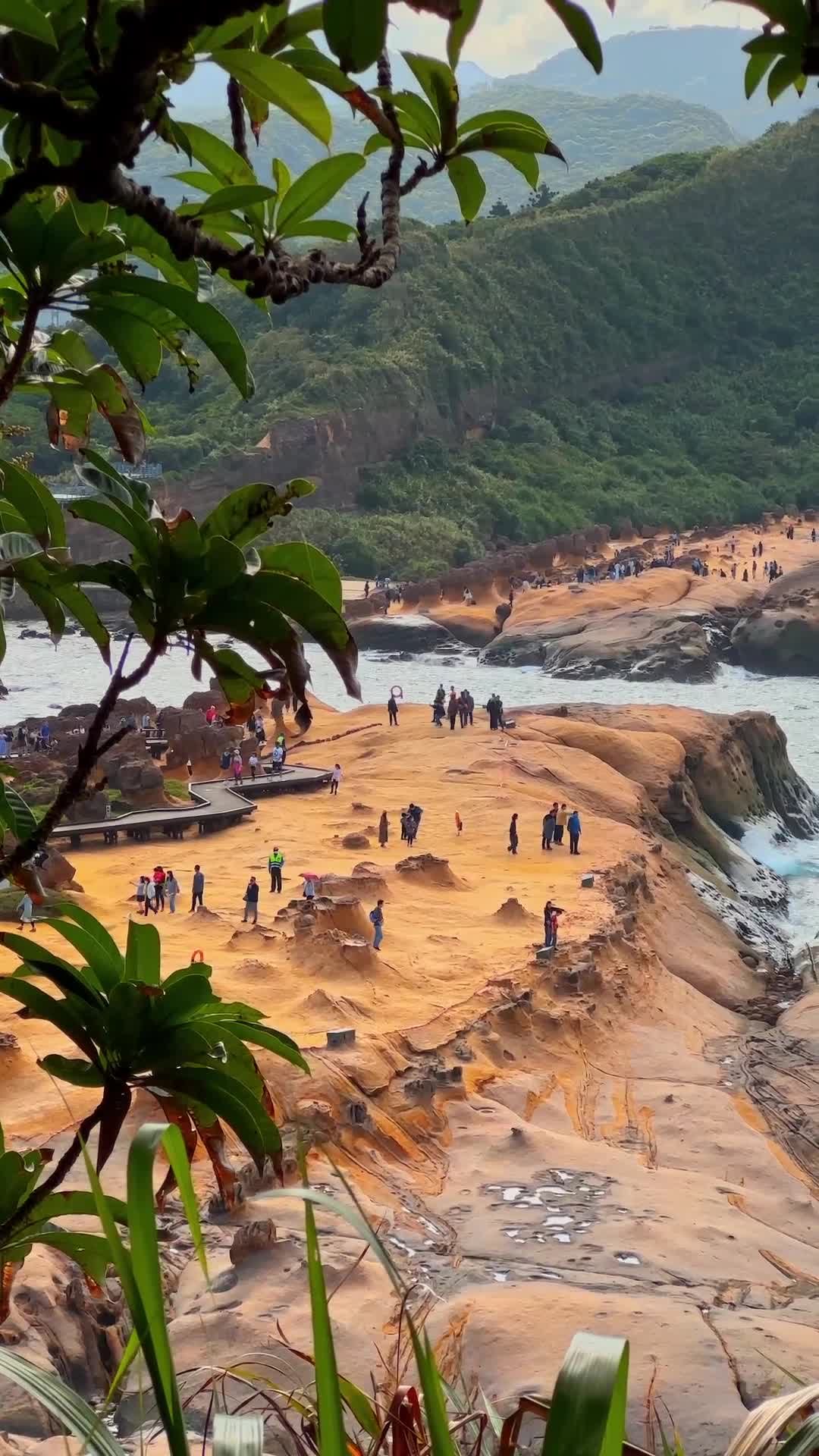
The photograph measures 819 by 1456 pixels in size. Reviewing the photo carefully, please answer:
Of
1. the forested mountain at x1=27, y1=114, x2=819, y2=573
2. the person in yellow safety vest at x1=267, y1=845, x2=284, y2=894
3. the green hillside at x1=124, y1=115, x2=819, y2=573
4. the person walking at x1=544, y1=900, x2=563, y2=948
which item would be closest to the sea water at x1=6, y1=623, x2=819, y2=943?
the person in yellow safety vest at x1=267, y1=845, x2=284, y2=894

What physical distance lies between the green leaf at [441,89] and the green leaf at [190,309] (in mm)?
346

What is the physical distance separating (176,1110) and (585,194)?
68225 mm

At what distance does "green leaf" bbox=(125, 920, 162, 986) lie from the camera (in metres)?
1.87

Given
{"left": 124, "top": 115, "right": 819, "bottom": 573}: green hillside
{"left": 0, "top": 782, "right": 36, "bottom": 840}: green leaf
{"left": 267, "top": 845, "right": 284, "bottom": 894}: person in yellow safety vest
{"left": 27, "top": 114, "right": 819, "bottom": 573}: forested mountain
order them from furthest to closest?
{"left": 124, "top": 115, "right": 819, "bottom": 573}: green hillside < {"left": 27, "top": 114, "right": 819, "bottom": 573}: forested mountain < {"left": 267, "top": 845, "right": 284, "bottom": 894}: person in yellow safety vest < {"left": 0, "top": 782, "right": 36, "bottom": 840}: green leaf

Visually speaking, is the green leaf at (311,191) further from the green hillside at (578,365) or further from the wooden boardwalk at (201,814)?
the green hillside at (578,365)

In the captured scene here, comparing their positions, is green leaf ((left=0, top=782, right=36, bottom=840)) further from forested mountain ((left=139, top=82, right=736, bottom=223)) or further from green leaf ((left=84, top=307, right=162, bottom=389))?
forested mountain ((left=139, top=82, right=736, bottom=223))

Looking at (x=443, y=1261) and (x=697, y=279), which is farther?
(x=697, y=279)

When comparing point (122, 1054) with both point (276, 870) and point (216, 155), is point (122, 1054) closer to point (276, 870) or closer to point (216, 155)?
point (216, 155)

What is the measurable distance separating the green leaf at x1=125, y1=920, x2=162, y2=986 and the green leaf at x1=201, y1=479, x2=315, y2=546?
0.51 meters

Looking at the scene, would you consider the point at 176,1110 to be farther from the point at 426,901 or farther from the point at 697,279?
the point at 697,279

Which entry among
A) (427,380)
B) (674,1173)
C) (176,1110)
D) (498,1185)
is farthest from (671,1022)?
(427,380)

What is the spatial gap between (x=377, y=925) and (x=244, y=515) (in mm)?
11763

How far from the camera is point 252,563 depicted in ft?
5.48

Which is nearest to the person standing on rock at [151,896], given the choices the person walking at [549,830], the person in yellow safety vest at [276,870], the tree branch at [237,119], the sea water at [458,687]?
the person in yellow safety vest at [276,870]
